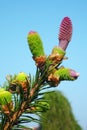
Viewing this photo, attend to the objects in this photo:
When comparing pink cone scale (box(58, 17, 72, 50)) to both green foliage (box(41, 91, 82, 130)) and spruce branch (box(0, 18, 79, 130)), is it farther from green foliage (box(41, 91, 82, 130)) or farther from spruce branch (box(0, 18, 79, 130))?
green foliage (box(41, 91, 82, 130))

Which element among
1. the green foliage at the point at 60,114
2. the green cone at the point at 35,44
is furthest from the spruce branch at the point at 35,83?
the green foliage at the point at 60,114

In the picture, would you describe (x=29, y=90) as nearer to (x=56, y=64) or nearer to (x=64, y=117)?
(x=56, y=64)

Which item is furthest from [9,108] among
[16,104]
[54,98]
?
[54,98]

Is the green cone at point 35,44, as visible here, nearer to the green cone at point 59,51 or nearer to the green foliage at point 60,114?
the green cone at point 59,51

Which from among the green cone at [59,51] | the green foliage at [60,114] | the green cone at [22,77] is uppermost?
the green foliage at [60,114]

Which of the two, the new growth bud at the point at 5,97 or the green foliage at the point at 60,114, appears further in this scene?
the green foliage at the point at 60,114

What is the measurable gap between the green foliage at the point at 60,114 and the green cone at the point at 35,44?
253 inches

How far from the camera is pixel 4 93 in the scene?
3.11 ft

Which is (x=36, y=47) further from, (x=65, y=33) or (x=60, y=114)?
(x=60, y=114)

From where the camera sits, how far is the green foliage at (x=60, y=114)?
7.40 metres

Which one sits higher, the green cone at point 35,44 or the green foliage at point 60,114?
the green foliage at point 60,114

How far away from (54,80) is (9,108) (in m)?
0.15

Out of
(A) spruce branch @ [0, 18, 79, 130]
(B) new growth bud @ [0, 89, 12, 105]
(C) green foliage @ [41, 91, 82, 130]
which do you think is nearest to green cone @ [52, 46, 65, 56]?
(A) spruce branch @ [0, 18, 79, 130]

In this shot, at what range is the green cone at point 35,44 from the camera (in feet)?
3.08
